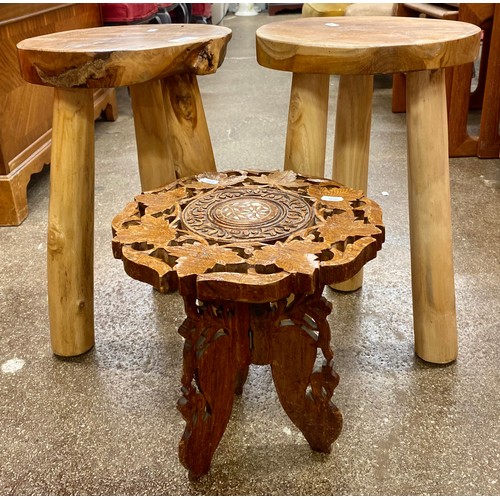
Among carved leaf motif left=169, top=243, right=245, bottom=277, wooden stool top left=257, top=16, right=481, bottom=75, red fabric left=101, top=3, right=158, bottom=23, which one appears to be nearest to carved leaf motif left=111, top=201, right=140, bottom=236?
carved leaf motif left=169, top=243, right=245, bottom=277

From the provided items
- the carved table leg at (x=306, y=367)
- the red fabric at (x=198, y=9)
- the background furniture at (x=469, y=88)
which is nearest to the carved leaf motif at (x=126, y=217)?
the carved table leg at (x=306, y=367)

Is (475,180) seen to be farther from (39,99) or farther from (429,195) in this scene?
(39,99)

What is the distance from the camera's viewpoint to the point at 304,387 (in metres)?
0.79

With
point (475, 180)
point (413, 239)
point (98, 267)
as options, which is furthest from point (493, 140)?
point (98, 267)

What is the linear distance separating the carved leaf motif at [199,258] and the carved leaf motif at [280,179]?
25cm

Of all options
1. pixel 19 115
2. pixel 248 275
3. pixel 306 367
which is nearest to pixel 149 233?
pixel 248 275

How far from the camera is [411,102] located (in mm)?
925

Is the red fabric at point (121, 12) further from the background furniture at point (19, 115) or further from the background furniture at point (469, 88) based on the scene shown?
the background furniture at point (469, 88)

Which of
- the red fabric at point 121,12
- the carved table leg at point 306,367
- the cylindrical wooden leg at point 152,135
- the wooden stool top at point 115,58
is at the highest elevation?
the wooden stool top at point 115,58

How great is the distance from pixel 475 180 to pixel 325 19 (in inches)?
39.7

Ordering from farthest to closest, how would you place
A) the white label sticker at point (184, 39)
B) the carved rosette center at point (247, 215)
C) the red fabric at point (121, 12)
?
the red fabric at point (121, 12) < the white label sticker at point (184, 39) < the carved rosette center at point (247, 215)

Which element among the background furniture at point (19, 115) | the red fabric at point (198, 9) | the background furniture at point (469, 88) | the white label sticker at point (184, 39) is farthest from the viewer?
the red fabric at point (198, 9)

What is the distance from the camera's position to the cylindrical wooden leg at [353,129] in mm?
1121

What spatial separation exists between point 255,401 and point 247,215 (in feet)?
1.24
